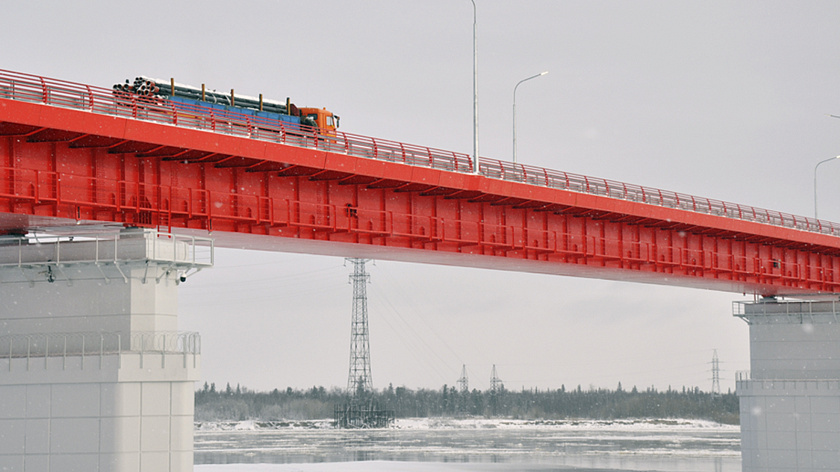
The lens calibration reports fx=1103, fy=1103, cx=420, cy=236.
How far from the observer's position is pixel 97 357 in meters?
32.2

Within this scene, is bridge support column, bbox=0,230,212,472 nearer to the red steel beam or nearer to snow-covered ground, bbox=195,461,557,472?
the red steel beam

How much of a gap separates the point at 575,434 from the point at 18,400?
96.8 metres

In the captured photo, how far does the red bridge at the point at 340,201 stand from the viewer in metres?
31.9

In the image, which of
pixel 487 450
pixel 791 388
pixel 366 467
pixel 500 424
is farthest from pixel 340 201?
pixel 500 424

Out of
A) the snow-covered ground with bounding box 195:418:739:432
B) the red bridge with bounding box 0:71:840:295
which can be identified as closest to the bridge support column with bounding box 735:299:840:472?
the red bridge with bounding box 0:71:840:295

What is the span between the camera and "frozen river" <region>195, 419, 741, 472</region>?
6956 centimetres

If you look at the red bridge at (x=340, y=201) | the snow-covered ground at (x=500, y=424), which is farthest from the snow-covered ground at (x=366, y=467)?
the snow-covered ground at (x=500, y=424)

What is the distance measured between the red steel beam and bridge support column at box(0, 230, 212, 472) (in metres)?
1.27

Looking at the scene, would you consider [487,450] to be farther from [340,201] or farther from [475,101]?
[340,201]

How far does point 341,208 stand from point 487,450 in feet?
170

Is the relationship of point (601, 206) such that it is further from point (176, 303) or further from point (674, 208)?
point (176, 303)

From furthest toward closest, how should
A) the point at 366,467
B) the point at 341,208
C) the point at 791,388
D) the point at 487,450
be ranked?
the point at 487,450 → the point at 366,467 → the point at 791,388 → the point at 341,208

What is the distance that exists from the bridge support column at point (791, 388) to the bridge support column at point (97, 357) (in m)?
41.5

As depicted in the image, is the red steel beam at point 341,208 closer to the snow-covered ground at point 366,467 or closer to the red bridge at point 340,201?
the red bridge at point 340,201
